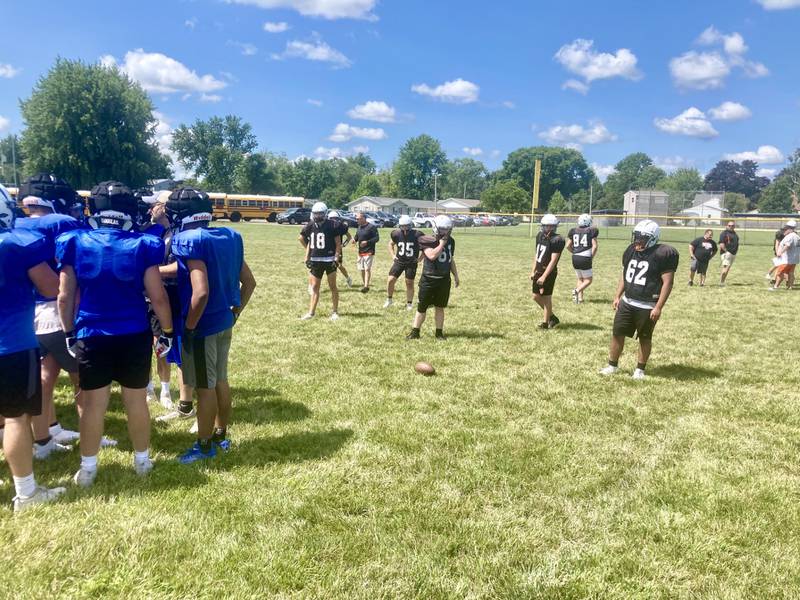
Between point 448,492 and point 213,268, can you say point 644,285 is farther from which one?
point 213,268

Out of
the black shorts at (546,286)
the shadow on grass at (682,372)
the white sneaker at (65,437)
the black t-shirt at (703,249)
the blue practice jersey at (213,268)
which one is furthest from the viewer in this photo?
the black t-shirt at (703,249)

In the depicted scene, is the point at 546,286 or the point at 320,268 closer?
the point at 546,286

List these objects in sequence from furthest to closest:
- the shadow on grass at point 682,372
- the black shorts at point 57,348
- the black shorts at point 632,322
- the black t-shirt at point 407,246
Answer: the black t-shirt at point 407,246, the shadow on grass at point 682,372, the black shorts at point 632,322, the black shorts at point 57,348

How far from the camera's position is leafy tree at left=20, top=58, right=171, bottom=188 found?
48.0 m

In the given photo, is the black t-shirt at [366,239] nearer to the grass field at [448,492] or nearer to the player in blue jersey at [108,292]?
the grass field at [448,492]

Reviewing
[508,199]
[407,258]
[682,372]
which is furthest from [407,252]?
[508,199]

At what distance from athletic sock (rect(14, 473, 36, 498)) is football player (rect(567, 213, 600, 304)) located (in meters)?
10.7

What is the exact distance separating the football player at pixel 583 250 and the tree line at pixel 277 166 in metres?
49.3

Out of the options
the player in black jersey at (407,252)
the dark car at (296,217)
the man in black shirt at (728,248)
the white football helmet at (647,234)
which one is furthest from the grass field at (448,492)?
the dark car at (296,217)

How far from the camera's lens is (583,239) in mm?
11945

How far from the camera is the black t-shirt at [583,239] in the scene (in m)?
11.9

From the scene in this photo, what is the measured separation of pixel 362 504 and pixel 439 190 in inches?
5319

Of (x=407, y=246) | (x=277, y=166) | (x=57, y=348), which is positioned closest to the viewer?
(x=57, y=348)

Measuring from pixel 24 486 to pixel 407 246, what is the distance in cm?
821
